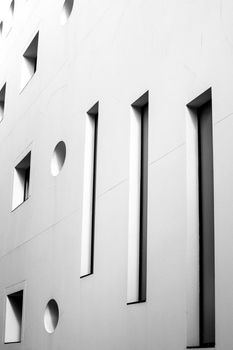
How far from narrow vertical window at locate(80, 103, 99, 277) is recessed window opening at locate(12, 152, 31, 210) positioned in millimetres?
4079

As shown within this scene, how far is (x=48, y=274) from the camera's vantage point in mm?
11789

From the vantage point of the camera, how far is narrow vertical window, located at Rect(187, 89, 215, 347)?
A: 7344mm

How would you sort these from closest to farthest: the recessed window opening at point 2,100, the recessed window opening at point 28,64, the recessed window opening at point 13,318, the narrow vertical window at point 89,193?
the narrow vertical window at point 89,193 < the recessed window opening at point 13,318 < the recessed window opening at point 28,64 < the recessed window opening at point 2,100

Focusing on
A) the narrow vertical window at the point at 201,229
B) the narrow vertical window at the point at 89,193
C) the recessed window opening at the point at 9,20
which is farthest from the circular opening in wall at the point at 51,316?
the recessed window opening at the point at 9,20

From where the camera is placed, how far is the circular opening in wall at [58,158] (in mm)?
12498

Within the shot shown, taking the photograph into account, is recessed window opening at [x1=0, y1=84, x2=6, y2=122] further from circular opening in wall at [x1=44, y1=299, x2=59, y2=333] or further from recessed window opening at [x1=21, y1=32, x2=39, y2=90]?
circular opening in wall at [x1=44, y1=299, x2=59, y2=333]

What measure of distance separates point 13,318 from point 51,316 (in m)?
2.55

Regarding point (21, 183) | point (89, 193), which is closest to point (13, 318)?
point (21, 183)

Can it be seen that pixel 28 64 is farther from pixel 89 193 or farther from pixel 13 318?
pixel 89 193

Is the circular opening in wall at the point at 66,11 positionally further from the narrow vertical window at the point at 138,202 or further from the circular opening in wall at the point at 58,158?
the narrow vertical window at the point at 138,202

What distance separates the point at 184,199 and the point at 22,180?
840cm

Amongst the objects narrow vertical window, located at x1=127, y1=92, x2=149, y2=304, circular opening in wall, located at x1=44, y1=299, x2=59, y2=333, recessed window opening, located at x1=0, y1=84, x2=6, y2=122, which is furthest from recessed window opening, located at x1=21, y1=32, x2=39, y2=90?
narrow vertical window, located at x1=127, y1=92, x2=149, y2=304

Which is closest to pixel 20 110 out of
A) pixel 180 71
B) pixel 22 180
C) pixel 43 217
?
pixel 22 180

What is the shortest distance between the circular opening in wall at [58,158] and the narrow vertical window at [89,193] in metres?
1.41
